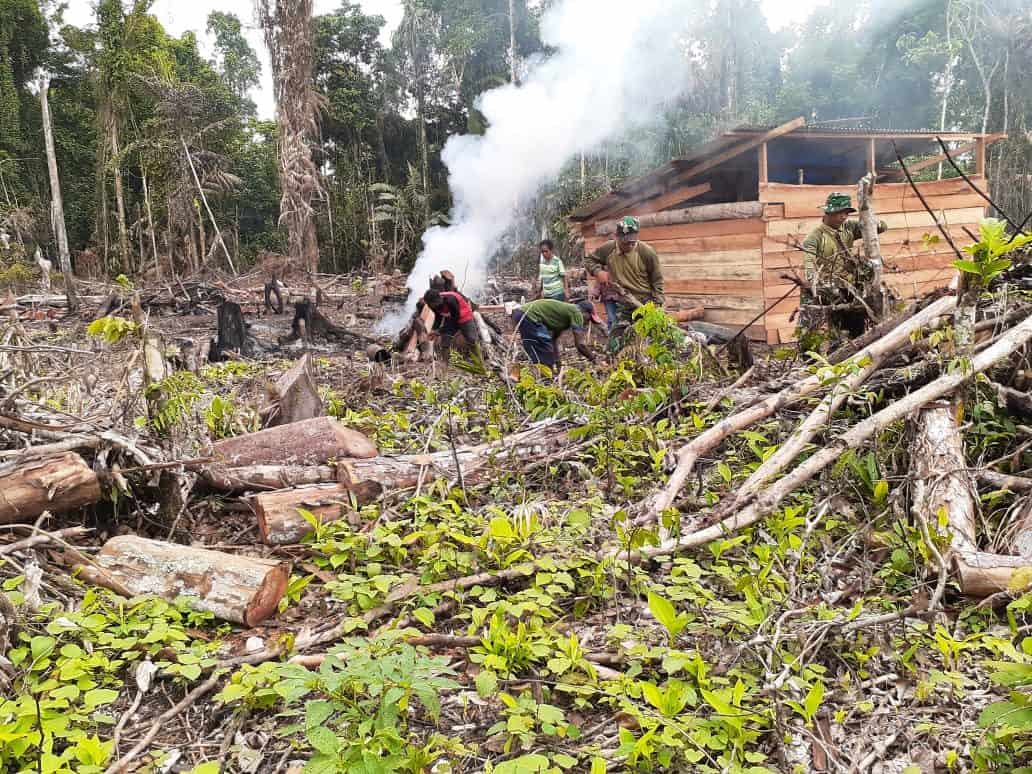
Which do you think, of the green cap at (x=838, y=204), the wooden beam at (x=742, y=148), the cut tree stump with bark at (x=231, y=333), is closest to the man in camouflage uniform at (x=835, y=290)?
the green cap at (x=838, y=204)

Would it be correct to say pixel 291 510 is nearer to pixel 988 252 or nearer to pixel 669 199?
pixel 988 252

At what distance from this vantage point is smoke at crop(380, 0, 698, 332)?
1494cm

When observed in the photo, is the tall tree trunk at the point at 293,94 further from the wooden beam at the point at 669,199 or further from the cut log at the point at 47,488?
the cut log at the point at 47,488

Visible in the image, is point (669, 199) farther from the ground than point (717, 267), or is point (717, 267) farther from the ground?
point (669, 199)

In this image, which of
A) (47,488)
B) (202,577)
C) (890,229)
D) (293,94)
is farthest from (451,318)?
(293,94)

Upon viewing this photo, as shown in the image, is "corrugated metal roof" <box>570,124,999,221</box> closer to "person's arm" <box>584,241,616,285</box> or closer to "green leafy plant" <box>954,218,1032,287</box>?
"person's arm" <box>584,241,616,285</box>

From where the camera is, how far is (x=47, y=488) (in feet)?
9.65

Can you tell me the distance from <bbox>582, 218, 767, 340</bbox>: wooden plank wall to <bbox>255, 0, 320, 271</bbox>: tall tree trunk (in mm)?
10510

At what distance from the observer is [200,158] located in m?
23.2

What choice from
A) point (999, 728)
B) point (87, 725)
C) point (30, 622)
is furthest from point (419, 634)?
point (999, 728)

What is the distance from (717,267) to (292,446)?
7.93 m

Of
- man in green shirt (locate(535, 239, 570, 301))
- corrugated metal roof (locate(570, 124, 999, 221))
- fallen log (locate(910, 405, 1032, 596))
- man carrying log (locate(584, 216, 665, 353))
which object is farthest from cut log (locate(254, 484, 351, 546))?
corrugated metal roof (locate(570, 124, 999, 221))

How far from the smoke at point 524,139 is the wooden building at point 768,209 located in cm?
347

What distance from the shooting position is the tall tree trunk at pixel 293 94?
59.5 ft
